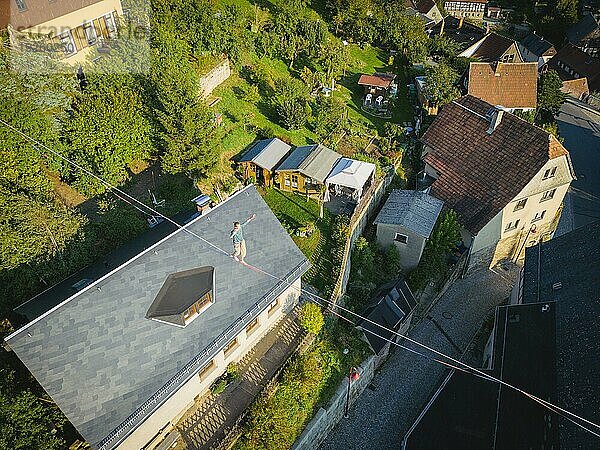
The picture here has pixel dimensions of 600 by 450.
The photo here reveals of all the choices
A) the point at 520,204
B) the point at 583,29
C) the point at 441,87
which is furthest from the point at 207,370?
the point at 583,29

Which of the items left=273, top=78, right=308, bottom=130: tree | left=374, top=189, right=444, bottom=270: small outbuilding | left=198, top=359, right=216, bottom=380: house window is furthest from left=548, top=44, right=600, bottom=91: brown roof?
left=198, top=359, right=216, bottom=380: house window

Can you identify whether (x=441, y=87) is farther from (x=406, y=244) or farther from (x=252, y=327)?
(x=252, y=327)

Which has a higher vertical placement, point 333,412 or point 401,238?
point 401,238

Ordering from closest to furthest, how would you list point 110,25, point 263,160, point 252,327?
point 252,327 < point 263,160 < point 110,25

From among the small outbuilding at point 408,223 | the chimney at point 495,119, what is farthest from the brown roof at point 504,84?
the small outbuilding at point 408,223

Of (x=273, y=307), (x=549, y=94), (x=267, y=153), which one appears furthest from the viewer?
(x=549, y=94)

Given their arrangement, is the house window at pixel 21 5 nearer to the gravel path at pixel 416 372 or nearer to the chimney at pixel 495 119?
the gravel path at pixel 416 372

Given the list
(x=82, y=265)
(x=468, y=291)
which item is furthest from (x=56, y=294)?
(x=468, y=291)
